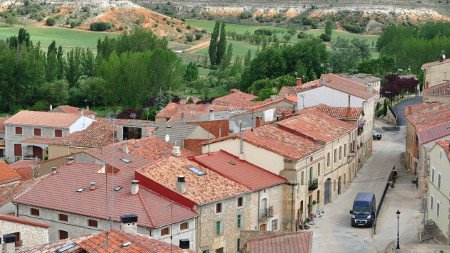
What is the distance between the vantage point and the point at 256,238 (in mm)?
41594

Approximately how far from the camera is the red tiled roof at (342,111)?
63.2 meters

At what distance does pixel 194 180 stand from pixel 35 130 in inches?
1305

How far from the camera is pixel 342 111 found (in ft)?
210

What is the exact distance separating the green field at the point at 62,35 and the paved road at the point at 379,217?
88.1 metres

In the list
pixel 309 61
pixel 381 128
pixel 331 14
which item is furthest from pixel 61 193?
pixel 331 14

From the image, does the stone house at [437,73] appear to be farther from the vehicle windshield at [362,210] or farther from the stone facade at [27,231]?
the stone facade at [27,231]

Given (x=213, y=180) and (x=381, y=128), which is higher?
(x=213, y=180)

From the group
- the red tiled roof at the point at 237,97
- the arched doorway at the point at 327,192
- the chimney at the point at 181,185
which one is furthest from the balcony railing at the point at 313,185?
the red tiled roof at the point at 237,97

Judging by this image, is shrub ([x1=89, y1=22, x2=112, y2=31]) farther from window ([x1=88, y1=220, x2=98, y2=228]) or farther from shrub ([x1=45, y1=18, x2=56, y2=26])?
window ([x1=88, y1=220, x2=98, y2=228])

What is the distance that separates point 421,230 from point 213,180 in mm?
9515

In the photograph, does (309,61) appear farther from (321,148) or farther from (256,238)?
(256,238)

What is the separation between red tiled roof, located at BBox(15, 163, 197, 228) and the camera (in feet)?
136

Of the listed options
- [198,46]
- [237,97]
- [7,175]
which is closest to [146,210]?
[7,175]

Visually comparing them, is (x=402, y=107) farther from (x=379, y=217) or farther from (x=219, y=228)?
(x=219, y=228)
